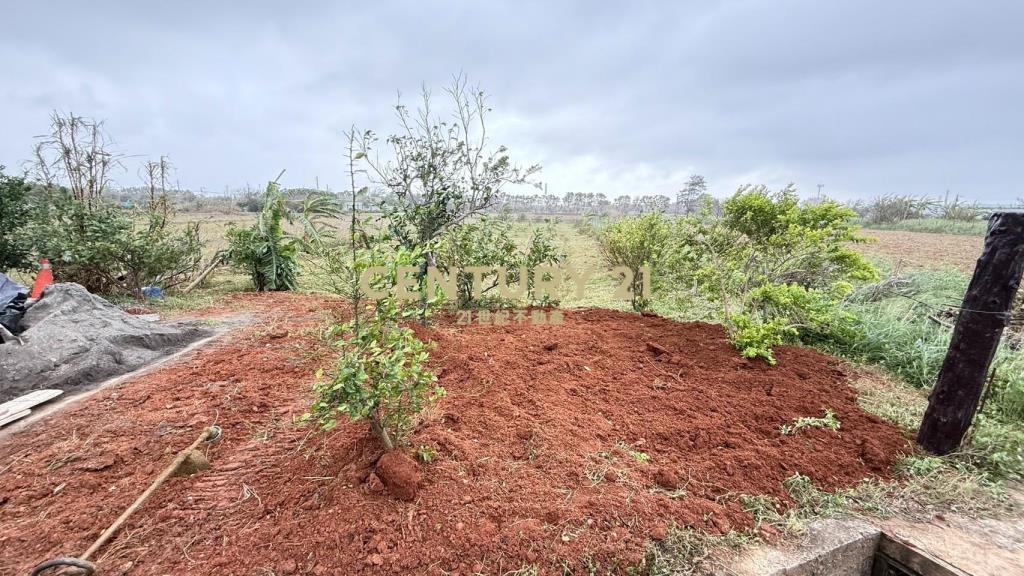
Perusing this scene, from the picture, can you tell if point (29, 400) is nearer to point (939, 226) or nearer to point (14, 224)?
point (14, 224)

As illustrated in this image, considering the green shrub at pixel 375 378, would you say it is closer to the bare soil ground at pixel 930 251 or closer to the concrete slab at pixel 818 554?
the concrete slab at pixel 818 554

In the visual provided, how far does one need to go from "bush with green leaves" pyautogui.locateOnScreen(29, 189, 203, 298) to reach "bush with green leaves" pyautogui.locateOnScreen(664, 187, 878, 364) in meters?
6.54

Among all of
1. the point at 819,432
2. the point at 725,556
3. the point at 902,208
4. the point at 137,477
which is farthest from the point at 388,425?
the point at 902,208

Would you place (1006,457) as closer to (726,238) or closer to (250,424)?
(726,238)

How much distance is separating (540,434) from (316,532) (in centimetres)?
106

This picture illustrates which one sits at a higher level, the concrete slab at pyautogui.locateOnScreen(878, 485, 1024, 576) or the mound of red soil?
the mound of red soil

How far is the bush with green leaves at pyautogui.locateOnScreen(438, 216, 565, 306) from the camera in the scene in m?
4.35

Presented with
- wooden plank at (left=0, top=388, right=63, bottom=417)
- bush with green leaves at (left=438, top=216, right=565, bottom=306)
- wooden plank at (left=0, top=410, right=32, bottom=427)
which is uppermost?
bush with green leaves at (left=438, top=216, right=565, bottom=306)

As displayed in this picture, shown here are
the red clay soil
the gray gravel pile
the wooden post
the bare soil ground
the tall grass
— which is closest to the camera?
the red clay soil

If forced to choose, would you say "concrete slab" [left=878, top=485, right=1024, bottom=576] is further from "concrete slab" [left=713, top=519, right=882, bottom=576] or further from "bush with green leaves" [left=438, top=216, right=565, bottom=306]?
"bush with green leaves" [left=438, top=216, right=565, bottom=306]

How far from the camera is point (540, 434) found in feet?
6.86

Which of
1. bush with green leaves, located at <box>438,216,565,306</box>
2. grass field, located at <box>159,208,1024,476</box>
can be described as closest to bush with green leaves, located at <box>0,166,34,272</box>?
grass field, located at <box>159,208,1024,476</box>

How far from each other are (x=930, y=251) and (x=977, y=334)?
464 inches

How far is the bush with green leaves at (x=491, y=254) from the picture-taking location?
14.3ft
